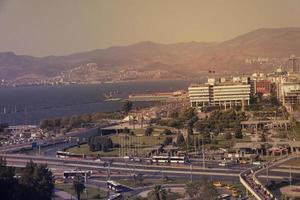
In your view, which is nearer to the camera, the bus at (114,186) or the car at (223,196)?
the car at (223,196)

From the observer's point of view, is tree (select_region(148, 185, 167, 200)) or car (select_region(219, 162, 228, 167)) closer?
tree (select_region(148, 185, 167, 200))

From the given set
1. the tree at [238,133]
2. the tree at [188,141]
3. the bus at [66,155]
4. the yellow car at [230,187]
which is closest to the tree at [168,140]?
the tree at [188,141]

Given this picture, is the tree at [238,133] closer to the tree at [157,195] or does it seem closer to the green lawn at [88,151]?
the green lawn at [88,151]

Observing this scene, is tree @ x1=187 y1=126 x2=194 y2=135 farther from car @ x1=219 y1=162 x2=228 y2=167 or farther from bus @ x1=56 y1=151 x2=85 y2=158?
car @ x1=219 y1=162 x2=228 y2=167

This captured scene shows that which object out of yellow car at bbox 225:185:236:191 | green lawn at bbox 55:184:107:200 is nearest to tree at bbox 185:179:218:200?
yellow car at bbox 225:185:236:191

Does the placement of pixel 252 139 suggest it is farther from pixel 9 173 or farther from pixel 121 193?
pixel 9 173

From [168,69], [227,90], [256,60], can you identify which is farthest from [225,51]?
[227,90]

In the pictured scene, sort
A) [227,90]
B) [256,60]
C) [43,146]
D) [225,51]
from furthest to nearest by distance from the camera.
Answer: [225,51] → [256,60] → [227,90] → [43,146]
